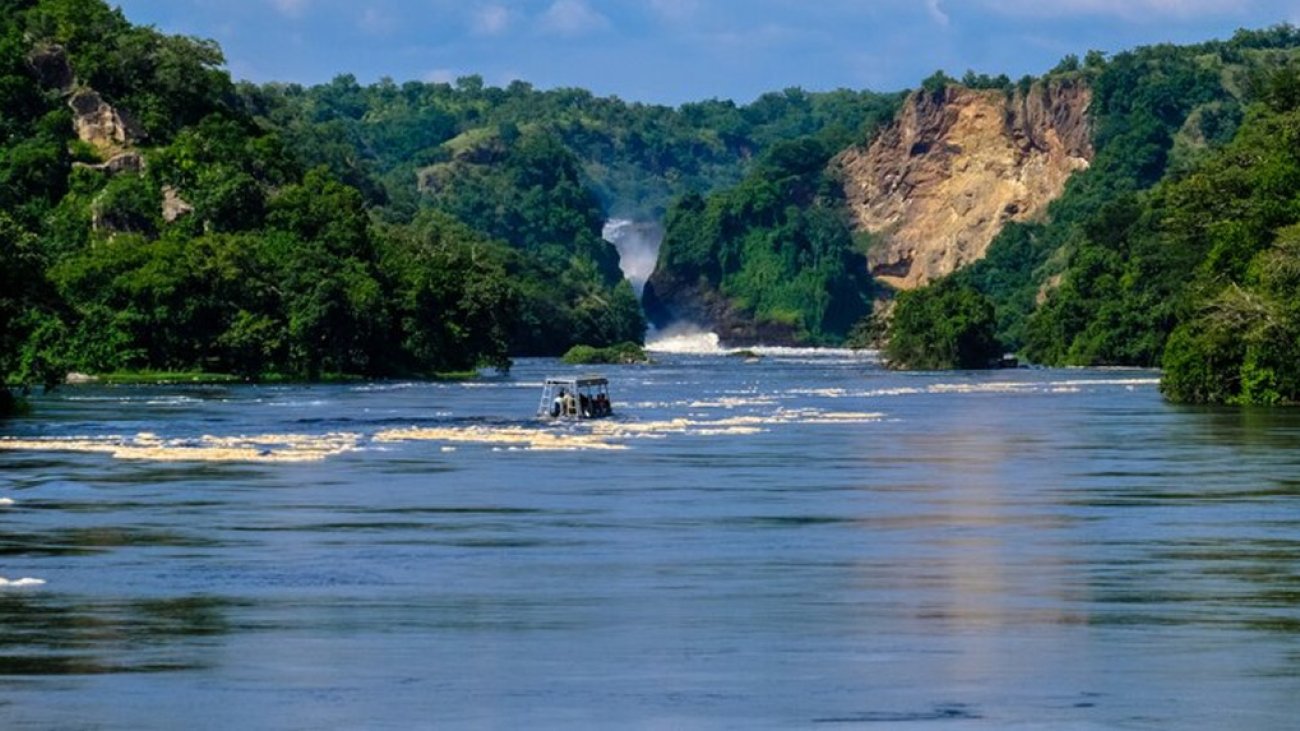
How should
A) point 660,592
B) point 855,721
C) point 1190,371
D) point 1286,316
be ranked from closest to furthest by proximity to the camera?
point 855,721 < point 660,592 < point 1286,316 < point 1190,371

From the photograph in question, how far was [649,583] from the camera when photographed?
44.8 m

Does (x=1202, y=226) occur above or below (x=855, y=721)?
above

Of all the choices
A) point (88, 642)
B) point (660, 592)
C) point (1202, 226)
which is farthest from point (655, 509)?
point (1202, 226)

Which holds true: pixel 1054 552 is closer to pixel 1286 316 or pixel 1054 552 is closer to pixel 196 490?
pixel 196 490

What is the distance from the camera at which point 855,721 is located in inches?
1189

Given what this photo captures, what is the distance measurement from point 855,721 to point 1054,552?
68.2 feet

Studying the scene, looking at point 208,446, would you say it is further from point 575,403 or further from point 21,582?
point 21,582

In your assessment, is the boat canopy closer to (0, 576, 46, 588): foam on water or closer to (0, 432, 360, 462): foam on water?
(0, 432, 360, 462): foam on water

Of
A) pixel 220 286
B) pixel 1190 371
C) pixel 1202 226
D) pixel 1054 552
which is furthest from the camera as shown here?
pixel 220 286

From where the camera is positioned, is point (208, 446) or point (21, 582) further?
point (208, 446)

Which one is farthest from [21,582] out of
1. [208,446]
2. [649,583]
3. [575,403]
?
[575,403]

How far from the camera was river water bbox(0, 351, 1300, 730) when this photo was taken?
31766 millimetres

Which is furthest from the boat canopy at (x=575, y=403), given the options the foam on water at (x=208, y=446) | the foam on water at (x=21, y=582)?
the foam on water at (x=21, y=582)

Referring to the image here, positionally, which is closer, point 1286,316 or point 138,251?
point 1286,316
